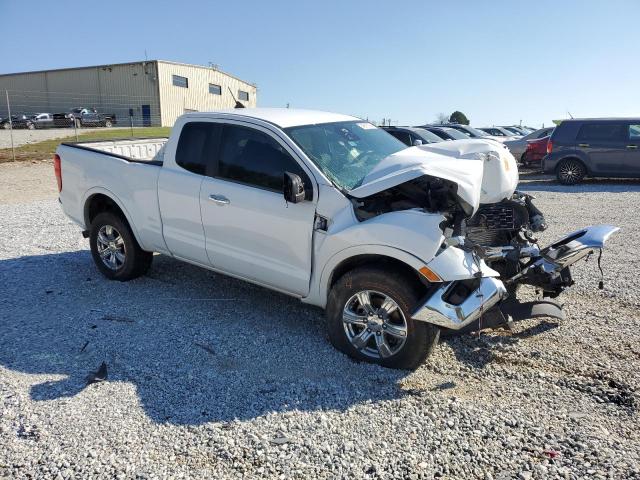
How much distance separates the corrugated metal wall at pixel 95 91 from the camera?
47.0 meters

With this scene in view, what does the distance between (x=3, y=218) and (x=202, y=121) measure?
6794mm

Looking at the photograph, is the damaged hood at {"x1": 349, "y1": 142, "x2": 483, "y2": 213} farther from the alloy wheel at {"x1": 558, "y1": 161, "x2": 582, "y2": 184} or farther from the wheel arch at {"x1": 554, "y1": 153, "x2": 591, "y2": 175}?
the alloy wheel at {"x1": 558, "y1": 161, "x2": 582, "y2": 184}

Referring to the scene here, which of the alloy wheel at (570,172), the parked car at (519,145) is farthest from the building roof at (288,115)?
the parked car at (519,145)

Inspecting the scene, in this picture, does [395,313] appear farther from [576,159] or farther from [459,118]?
[459,118]

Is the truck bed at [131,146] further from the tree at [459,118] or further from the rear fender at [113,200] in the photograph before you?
the tree at [459,118]

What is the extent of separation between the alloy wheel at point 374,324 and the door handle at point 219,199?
59.1 inches

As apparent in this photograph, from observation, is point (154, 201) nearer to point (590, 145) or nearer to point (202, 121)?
point (202, 121)

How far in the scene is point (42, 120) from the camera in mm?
40531

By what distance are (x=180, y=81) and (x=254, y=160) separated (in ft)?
161

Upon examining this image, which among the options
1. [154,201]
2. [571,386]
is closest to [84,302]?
[154,201]

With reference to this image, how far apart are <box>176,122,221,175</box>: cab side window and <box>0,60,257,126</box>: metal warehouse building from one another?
4204 cm

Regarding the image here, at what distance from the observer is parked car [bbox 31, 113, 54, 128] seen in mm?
40281

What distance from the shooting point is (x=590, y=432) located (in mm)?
3209

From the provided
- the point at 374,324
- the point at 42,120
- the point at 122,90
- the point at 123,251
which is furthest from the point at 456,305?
the point at 122,90
